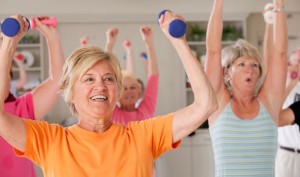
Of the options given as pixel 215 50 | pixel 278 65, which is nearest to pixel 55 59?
pixel 215 50

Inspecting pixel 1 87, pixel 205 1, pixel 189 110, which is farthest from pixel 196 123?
pixel 205 1

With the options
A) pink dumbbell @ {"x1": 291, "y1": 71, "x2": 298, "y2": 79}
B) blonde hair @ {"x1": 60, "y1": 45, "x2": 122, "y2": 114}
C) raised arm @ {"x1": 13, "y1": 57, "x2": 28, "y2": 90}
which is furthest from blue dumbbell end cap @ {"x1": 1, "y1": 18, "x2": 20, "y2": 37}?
raised arm @ {"x1": 13, "y1": 57, "x2": 28, "y2": 90}

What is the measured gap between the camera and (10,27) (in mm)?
1164

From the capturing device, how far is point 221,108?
1854 millimetres

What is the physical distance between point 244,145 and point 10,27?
1.04 meters

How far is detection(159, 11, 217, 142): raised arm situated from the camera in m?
1.23

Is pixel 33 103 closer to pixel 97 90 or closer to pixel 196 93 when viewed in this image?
pixel 97 90

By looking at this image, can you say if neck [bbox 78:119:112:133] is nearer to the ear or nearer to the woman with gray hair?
the woman with gray hair

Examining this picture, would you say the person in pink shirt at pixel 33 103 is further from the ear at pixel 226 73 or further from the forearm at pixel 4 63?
the ear at pixel 226 73

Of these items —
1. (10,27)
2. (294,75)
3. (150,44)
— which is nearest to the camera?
(10,27)

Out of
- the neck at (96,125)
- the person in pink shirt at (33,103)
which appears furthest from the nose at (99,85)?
the person in pink shirt at (33,103)

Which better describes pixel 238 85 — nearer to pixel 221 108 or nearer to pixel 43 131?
pixel 221 108

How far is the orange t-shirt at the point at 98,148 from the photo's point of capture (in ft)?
4.08

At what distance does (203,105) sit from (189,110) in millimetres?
46
